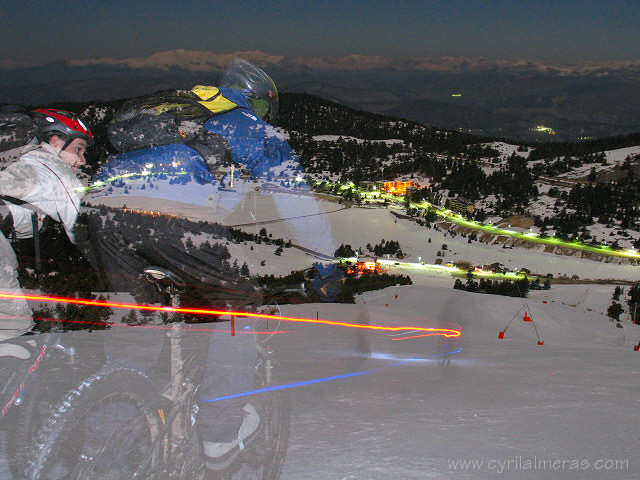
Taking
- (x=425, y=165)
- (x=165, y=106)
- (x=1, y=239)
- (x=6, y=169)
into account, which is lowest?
(x=425, y=165)

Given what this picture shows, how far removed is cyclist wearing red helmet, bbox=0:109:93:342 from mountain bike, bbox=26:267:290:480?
22.2 inches

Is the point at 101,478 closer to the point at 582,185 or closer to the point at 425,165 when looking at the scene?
the point at 582,185

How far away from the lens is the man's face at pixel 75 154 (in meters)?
2.90

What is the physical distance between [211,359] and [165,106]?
1.91 m

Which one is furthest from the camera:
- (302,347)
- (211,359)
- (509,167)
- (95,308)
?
(509,167)

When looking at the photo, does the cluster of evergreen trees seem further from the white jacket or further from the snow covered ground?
the white jacket

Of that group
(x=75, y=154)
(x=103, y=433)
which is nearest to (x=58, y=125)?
(x=75, y=154)

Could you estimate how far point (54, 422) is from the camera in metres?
2.77

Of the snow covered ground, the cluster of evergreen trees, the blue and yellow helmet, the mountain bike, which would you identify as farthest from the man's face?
the cluster of evergreen trees

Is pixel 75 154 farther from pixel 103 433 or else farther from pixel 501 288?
pixel 501 288

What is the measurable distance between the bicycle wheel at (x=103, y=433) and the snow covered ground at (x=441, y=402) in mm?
382

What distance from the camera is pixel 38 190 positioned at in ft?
9.03

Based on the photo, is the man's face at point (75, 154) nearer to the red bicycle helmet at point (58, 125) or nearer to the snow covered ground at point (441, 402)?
the red bicycle helmet at point (58, 125)

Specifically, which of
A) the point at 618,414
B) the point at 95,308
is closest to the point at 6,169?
the point at 618,414
